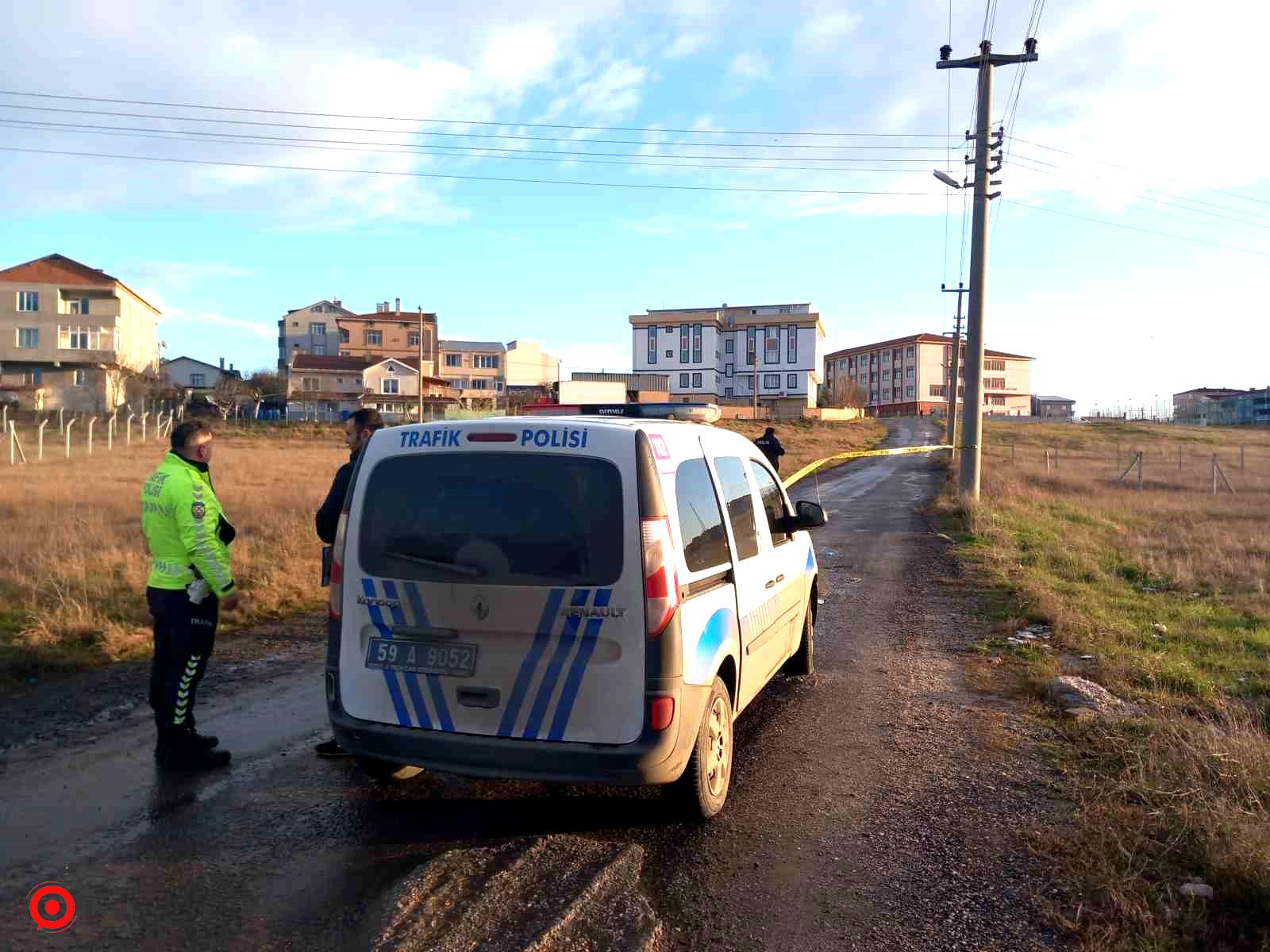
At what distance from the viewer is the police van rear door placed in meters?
4.04

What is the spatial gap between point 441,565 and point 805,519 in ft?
9.85

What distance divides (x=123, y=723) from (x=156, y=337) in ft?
306

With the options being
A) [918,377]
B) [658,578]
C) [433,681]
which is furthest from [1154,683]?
[918,377]

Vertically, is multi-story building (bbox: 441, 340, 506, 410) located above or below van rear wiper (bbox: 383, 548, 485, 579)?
above

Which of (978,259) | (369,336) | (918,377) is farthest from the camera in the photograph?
(918,377)

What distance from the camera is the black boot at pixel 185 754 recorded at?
5.07 metres

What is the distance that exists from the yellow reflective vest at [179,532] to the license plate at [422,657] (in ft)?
4.69

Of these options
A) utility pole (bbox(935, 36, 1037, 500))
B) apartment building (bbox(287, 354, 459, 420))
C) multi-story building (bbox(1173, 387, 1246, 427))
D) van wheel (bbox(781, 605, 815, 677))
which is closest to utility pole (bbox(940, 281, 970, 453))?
utility pole (bbox(935, 36, 1037, 500))

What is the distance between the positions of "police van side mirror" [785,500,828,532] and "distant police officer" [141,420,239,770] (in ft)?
11.8

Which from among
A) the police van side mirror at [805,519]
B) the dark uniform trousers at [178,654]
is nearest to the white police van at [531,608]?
the dark uniform trousers at [178,654]

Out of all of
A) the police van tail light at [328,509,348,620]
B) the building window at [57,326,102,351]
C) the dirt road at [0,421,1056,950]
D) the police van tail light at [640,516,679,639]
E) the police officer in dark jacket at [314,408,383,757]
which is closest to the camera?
the dirt road at [0,421,1056,950]

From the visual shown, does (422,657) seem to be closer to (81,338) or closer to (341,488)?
(341,488)

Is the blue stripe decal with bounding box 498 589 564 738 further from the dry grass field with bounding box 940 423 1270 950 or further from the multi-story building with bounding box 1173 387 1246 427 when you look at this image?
the multi-story building with bounding box 1173 387 1246 427

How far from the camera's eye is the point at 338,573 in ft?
14.8
